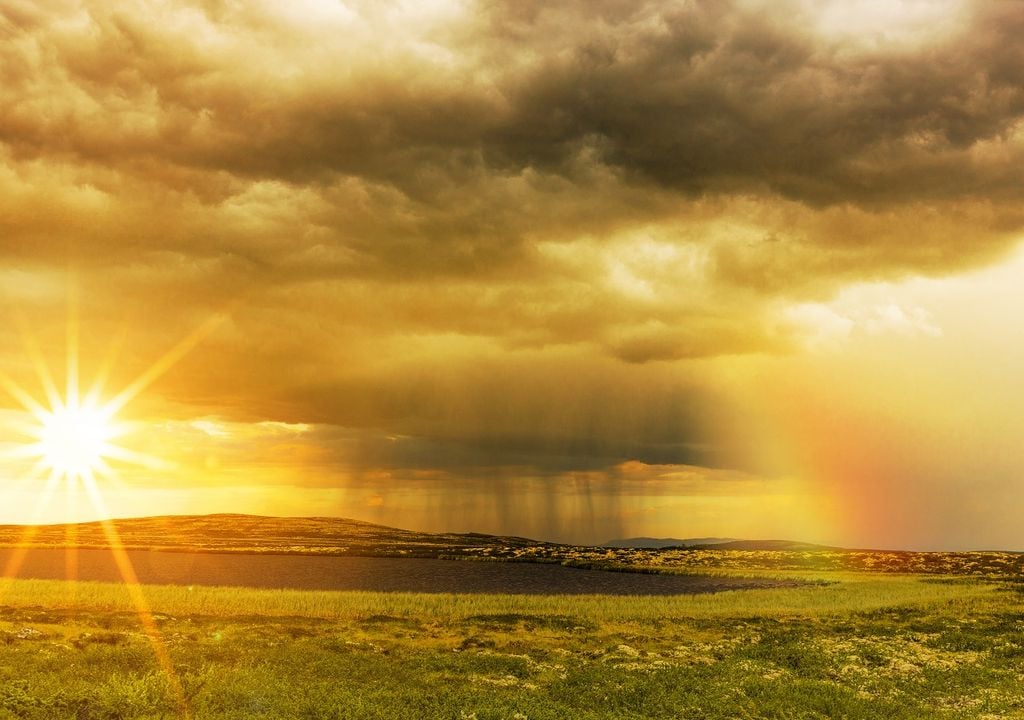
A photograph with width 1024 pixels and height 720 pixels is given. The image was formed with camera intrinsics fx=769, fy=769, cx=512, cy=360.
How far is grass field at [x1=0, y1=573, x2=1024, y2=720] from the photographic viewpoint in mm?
28609

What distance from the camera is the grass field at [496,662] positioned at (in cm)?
2861

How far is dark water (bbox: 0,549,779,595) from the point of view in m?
114

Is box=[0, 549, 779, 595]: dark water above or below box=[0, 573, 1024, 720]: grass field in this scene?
below

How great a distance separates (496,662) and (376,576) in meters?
102

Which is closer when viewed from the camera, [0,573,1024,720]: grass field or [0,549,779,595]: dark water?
[0,573,1024,720]: grass field

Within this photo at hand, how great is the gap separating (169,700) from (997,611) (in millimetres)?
70012

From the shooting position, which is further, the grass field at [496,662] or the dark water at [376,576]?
the dark water at [376,576]

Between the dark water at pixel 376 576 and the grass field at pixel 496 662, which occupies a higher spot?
the grass field at pixel 496 662

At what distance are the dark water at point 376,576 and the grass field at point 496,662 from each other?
43.9m

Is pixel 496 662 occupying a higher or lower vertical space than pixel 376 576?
higher

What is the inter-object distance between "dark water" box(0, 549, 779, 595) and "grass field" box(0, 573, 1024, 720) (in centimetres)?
4393

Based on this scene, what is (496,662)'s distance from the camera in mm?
39562

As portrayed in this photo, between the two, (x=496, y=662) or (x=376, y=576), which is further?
(x=376, y=576)

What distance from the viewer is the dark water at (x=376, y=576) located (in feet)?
374
